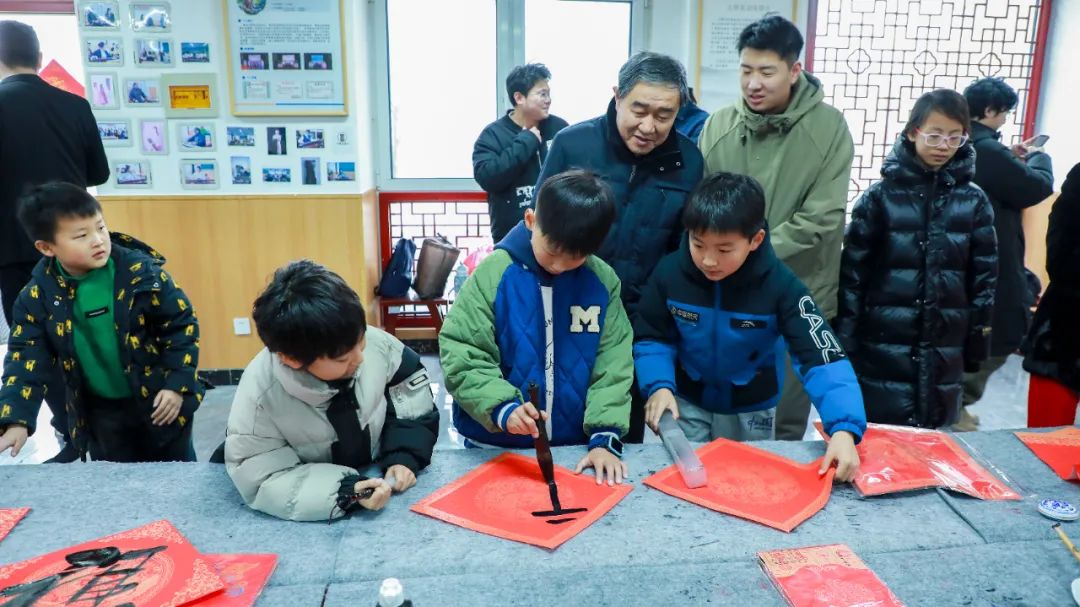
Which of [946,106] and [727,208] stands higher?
[946,106]

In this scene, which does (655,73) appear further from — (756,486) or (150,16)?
(150,16)

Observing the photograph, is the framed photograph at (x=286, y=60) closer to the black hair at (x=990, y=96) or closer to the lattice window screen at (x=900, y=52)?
the lattice window screen at (x=900, y=52)

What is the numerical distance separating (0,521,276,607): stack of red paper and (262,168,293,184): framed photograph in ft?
8.50

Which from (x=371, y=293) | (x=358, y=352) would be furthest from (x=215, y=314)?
(x=358, y=352)

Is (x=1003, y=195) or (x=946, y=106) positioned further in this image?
(x=1003, y=195)

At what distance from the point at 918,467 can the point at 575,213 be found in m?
0.73

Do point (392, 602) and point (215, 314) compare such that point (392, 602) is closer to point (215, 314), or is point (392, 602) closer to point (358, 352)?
point (358, 352)

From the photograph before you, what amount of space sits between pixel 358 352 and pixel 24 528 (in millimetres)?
544

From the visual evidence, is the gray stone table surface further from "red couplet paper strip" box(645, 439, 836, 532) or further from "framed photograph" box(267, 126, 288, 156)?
"framed photograph" box(267, 126, 288, 156)

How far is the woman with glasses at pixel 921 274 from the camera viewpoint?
1.78 metres

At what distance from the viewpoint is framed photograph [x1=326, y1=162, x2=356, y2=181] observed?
3.37 meters

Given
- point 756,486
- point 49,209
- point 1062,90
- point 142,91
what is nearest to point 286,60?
point 142,91

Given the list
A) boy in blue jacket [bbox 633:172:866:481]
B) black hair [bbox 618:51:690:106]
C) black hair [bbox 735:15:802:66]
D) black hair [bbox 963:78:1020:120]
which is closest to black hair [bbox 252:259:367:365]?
boy in blue jacket [bbox 633:172:866:481]

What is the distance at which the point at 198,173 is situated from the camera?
3.31m
